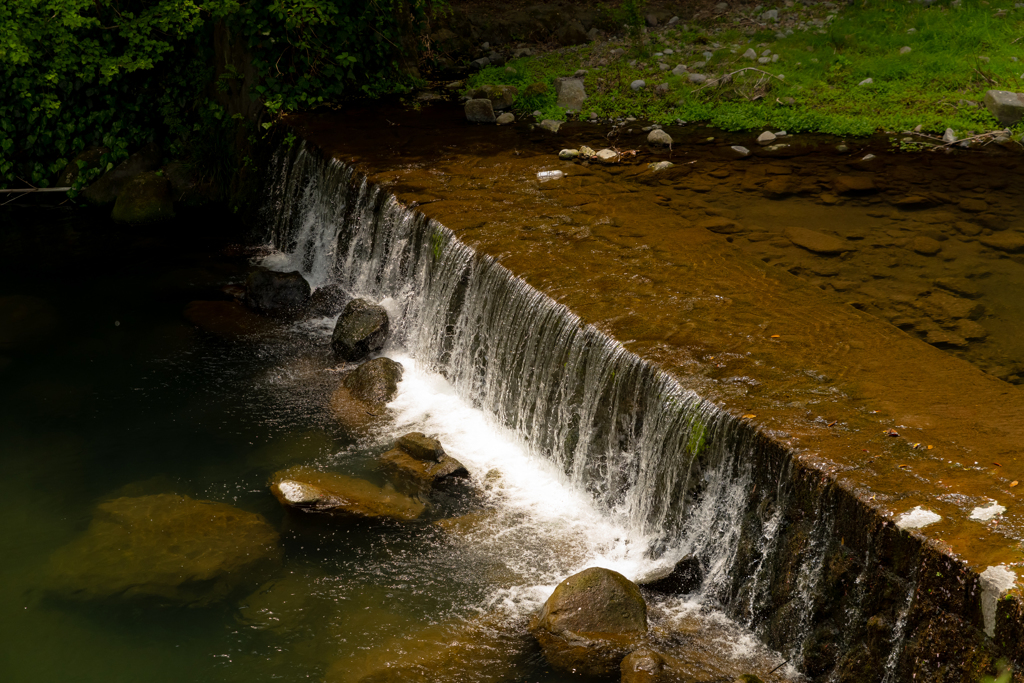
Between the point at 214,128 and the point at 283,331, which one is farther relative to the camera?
the point at 214,128

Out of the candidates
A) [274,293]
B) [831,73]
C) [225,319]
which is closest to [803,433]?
[274,293]

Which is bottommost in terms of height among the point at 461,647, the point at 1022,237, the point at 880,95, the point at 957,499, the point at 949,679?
the point at 461,647

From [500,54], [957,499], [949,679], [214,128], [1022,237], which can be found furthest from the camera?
[500,54]

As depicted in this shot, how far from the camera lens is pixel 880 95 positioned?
31.3ft

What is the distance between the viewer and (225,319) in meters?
8.15

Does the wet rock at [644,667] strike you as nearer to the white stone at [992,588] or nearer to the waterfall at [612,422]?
the waterfall at [612,422]

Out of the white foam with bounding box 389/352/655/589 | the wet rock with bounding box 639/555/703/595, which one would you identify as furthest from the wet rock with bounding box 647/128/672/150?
the wet rock with bounding box 639/555/703/595

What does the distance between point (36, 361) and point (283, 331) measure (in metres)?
2.17

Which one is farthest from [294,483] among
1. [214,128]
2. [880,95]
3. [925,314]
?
[880,95]

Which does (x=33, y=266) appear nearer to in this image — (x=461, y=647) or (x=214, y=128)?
(x=214, y=128)

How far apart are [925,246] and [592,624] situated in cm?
427

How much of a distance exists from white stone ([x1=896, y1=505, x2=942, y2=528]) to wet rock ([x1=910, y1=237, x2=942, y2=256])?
3.57 metres

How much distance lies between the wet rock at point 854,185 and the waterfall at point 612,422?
11.4ft

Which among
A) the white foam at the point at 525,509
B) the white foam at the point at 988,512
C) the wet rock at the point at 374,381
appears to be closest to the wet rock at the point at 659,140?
the white foam at the point at 525,509
